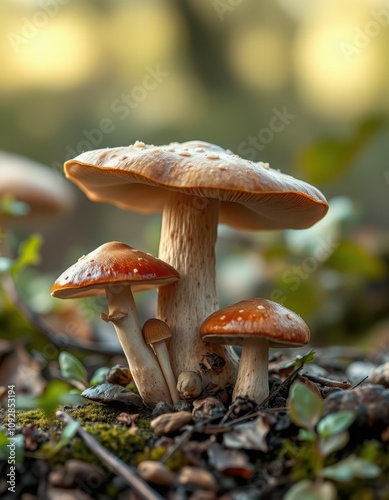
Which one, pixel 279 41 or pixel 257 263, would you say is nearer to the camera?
pixel 257 263

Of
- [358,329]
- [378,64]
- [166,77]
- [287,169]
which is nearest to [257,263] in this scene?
[358,329]

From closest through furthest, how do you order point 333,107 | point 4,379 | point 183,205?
point 183,205 < point 4,379 < point 333,107

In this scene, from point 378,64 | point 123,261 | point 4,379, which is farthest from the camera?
point 378,64

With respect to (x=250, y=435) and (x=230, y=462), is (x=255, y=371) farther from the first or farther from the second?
(x=230, y=462)

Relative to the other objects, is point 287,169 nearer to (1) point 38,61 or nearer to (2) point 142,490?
(1) point 38,61

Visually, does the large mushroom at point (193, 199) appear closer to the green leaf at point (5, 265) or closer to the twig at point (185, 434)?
the twig at point (185, 434)

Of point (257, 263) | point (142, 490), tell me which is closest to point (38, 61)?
point (257, 263)

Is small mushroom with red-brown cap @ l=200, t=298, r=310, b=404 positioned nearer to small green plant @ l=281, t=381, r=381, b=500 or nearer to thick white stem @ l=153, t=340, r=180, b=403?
thick white stem @ l=153, t=340, r=180, b=403

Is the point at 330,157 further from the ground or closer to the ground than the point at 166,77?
closer to the ground

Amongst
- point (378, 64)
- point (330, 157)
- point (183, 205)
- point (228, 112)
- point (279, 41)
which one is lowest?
point (183, 205)
